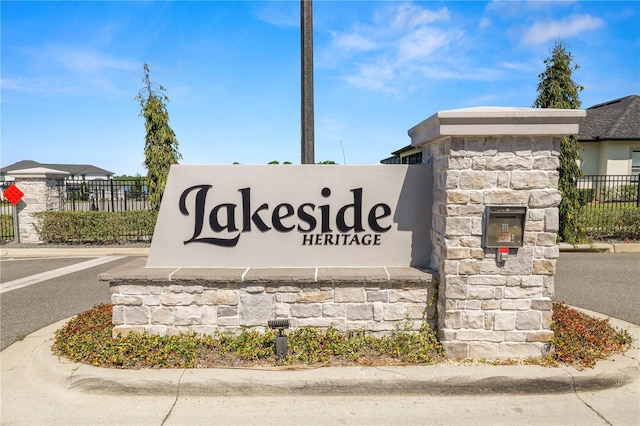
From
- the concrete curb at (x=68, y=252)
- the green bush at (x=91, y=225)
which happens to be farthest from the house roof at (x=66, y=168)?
the concrete curb at (x=68, y=252)

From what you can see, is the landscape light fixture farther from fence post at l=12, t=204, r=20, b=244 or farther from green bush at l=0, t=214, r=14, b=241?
green bush at l=0, t=214, r=14, b=241

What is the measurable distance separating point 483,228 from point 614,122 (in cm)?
2693

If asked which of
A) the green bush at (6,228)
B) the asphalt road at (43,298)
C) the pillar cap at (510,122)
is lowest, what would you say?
the asphalt road at (43,298)

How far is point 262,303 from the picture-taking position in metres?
4.52

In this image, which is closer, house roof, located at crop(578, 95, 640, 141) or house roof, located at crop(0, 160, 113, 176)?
house roof, located at crop(578, 95, 640, 141)

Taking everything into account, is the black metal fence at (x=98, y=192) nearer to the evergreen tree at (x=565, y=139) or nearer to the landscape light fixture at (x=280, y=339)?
the landscape light fixture at (x=280, y=339)

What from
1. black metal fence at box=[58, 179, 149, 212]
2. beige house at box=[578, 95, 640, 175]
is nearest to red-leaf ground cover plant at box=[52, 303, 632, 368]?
black metal fence at box=[58, 179, 149, 212]

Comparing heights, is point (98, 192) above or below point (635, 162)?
below

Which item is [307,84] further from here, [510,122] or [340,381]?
[340,381]

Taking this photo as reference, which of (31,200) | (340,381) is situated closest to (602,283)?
(340,381)

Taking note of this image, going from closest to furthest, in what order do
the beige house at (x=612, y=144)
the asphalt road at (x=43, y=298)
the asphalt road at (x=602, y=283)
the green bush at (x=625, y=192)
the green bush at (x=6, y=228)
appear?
the asphalt road at (x=43, y=298), the asphalt road at (x=602, y=283), the green bush at (x=6, y=228), the green bush at (x=625, y=192), the beige house at (x=612, y=144)

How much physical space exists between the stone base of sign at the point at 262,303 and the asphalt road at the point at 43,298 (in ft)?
6.60

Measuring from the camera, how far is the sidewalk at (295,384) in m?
3.78

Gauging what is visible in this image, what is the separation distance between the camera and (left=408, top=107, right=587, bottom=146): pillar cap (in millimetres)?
3979
